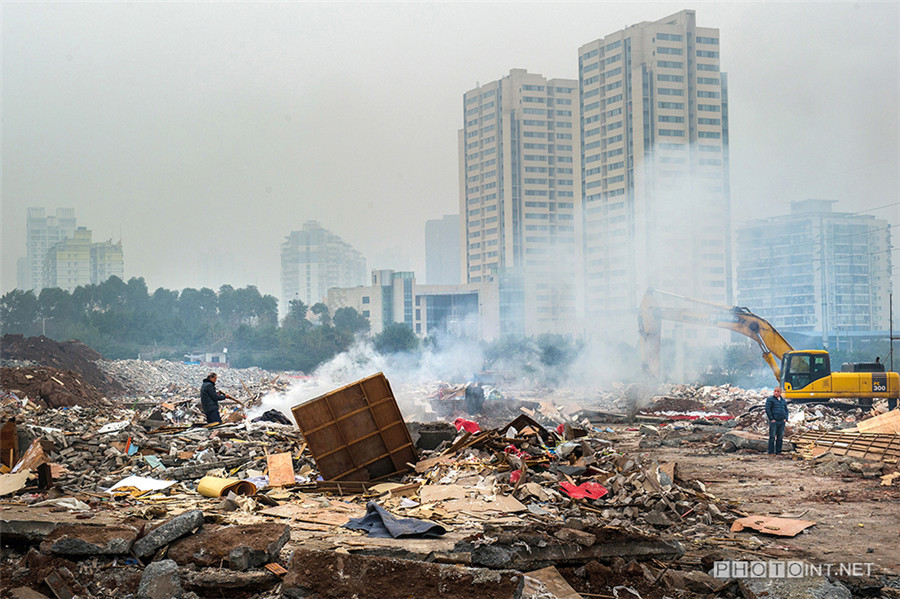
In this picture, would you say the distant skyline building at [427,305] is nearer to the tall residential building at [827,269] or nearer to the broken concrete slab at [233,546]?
the tall residential building at [827,269]

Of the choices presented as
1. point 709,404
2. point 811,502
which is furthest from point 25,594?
point 709,404

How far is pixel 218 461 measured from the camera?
10148 mm

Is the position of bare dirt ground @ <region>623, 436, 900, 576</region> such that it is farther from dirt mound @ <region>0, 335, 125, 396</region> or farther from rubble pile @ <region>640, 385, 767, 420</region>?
dirt mound @ <region>0, 335, 125, 396</region>

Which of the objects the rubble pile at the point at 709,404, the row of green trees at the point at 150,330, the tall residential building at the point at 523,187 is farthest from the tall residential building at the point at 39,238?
the rubble pile at the point at 709,404

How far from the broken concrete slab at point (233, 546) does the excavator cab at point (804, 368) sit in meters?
15.9

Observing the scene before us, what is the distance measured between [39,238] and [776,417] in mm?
70555

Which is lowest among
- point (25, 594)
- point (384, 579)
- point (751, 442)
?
point (751, 442)

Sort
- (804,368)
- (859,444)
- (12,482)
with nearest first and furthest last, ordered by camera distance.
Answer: (12,482)
(859,444)
(804,368)

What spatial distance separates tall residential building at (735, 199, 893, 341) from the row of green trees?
3379 cm

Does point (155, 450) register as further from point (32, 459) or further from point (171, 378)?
point (171, 378)

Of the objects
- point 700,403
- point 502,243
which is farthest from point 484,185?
point 700,403

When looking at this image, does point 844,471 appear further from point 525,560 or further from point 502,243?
point 502,243

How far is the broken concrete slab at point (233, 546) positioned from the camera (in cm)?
568

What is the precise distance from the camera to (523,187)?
8019 centimetres
